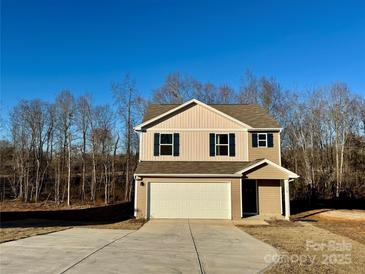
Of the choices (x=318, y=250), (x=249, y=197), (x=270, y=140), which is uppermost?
(x=270, y=140)

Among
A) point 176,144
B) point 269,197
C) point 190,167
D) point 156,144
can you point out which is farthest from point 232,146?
point 156,144

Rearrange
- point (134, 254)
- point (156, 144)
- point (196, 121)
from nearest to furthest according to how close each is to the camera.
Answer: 1. point (134, 254)
2. point (156, 144)
3. point (196, 121)

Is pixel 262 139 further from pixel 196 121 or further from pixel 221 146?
pixel 196 121

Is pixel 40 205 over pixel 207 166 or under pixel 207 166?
under

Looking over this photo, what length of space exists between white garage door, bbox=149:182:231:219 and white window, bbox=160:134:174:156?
7.44 ft

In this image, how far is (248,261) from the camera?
6.96 metres

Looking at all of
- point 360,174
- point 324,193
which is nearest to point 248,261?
point 324,193

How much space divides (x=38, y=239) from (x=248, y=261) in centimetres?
668

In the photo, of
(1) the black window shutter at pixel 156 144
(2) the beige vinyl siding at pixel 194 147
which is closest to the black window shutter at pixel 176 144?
(2) the beige vinyl siding at pixel 194 147

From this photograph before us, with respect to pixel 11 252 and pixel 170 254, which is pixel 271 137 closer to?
pixel 170 254

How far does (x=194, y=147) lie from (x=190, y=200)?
10.9 feet

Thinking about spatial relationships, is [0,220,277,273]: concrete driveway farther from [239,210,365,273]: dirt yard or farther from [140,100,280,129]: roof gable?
[140,100,280,129]: roof gable

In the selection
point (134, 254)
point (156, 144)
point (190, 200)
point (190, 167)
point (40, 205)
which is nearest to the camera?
point (134, 254)

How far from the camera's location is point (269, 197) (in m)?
18.2
